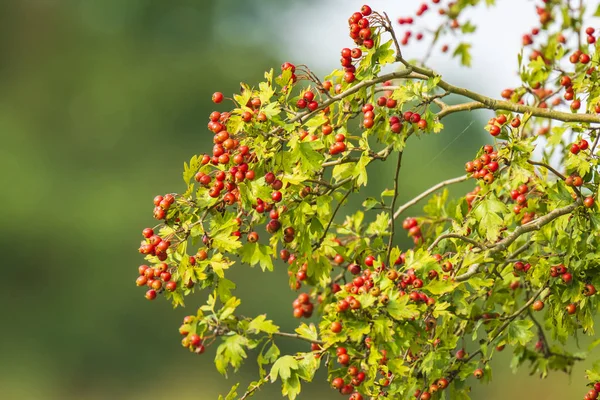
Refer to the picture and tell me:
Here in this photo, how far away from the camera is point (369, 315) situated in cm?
243

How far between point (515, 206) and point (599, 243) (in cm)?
49

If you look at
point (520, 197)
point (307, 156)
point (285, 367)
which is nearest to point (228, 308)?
point (285, 367)

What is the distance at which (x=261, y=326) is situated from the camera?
7.95ft

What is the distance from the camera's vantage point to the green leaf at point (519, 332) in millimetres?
2723

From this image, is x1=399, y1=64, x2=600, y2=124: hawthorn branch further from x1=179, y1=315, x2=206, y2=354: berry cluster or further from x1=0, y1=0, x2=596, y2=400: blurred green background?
x1=0, y1=0, x2=596, y2=400: blurred green background

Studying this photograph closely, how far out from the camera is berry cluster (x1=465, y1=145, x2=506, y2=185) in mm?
2607

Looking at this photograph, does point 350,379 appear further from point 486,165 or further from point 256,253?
point 486,165

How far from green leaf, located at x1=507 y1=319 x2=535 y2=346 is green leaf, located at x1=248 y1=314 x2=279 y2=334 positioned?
871 mm

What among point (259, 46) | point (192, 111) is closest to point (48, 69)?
point (192, 111)

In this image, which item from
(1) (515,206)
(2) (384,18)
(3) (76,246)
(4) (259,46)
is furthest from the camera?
(4) (259,46)

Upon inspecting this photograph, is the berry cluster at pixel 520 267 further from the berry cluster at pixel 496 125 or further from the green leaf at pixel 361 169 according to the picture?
the green leaf at pixel 361 169

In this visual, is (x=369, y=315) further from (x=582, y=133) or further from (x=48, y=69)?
(x=48, y=69)

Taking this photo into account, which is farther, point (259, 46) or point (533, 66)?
point (259, 46)

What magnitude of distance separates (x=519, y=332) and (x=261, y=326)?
93cm
